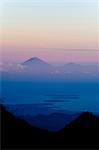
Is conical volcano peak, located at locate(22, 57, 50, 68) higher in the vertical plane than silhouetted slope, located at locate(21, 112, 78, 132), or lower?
higher

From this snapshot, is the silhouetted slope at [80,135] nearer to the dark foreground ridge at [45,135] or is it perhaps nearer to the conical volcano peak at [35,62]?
the dark foreground ridge at [45,135]

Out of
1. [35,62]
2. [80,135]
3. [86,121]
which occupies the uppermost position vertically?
[35,62]

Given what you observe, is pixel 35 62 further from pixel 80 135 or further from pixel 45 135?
pixel 80 135

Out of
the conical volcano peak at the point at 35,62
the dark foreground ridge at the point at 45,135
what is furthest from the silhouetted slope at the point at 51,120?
the conical volcano peak at the point at 35,62

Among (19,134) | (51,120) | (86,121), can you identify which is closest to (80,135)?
(86,121)

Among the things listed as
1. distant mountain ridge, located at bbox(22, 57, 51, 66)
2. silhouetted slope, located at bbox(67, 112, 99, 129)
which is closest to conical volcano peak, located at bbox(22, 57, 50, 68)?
distant mountain ridge, located at bbox(22, 57, 51, 66)

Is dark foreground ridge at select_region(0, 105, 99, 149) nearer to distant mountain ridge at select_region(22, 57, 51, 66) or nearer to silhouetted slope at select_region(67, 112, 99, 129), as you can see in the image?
silhouetted slope at select_region(67, 112, 99, 129)

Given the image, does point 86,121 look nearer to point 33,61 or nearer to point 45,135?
point 45,135

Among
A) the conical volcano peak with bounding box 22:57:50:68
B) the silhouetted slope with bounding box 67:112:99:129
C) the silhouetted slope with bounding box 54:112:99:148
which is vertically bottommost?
the silhouetted slope with bounding box 54:112:99:148

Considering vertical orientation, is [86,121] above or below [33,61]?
below

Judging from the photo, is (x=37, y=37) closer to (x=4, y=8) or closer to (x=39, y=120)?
(x=4, y=8)
